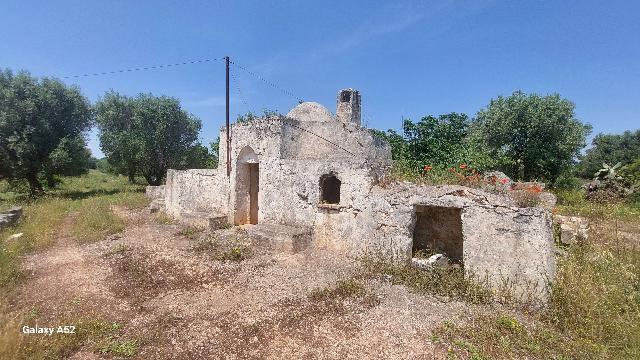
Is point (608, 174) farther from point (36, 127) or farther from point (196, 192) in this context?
point (36, 127)

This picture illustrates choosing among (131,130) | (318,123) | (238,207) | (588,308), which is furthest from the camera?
(131,130)

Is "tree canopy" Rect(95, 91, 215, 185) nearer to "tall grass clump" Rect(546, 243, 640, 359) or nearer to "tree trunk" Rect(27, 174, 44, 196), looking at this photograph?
"tree trunk" Rect(27, 174, 44, 196)

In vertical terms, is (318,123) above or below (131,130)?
below

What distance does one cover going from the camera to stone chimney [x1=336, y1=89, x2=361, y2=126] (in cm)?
1366

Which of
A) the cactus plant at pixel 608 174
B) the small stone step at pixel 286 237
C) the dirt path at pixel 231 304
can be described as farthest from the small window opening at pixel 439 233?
the cactus plant at pixel 608 174

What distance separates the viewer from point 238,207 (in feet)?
38.4

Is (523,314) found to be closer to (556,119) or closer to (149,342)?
(149,342)

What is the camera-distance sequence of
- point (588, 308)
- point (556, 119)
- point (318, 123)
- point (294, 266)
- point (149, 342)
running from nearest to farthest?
point (149, 342) → point (588, 308) → point (294, 266) → point (318, 123) → point (556, 119)

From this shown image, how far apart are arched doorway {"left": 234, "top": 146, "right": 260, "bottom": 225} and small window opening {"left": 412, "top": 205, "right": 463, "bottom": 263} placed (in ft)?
19.8

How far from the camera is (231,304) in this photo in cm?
582

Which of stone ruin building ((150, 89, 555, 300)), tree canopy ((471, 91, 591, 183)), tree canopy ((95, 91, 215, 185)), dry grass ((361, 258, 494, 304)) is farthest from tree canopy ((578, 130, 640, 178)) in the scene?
tree canopy ((95, 91, 215, 185))

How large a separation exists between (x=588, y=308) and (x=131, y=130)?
88.8ft

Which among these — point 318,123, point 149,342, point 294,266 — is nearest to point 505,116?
point 318,123

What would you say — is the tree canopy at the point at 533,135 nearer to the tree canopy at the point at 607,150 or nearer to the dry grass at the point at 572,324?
the dry grass at the point at 572,324
